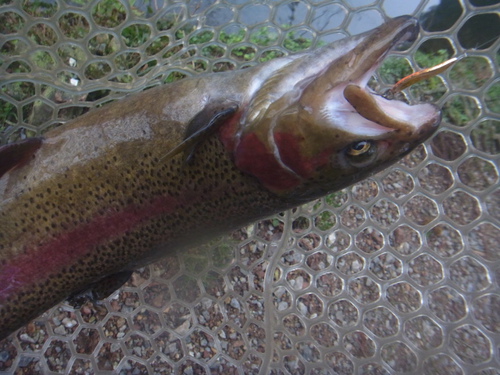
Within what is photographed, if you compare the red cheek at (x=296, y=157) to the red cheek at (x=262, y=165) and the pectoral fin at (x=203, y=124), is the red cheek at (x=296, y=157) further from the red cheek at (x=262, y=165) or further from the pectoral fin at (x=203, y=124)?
the pectoral fin at (x=203, y=124)

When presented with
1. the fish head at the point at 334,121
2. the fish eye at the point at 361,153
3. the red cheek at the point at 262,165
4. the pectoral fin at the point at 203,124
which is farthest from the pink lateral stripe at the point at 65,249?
the fish eye at the point at 361,153

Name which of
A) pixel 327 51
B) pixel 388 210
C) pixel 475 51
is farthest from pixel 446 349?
pixel 327 51

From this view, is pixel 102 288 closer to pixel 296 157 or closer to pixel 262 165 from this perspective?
pixel 262 165

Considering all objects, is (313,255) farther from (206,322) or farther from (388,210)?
(206,322)

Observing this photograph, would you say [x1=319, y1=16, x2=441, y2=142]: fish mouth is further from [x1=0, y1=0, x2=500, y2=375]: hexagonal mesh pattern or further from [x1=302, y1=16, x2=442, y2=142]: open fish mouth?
[x1=0, y1=0, x2=500, y2=375]: hexagonal mesh pattern

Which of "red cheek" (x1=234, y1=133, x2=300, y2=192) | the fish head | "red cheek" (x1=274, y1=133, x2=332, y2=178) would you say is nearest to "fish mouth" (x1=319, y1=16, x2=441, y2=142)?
the fish head

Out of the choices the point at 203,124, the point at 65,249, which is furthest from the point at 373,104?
the point at 65,249
